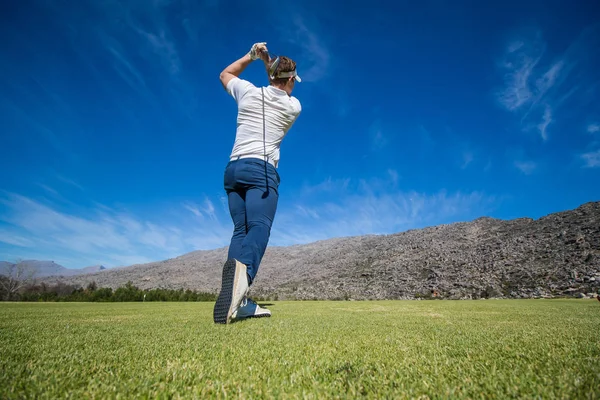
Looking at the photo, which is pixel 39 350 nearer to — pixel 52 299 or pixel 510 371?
pixel 510 371

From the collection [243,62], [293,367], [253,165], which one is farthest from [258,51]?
[293,367]

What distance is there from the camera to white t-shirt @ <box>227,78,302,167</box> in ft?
10.4

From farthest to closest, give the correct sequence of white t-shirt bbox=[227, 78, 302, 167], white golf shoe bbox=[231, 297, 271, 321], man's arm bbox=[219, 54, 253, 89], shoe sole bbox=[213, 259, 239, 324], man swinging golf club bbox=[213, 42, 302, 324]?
man's arm bbox=[219, 54, 253, 89] < white t-shirt bbox=[227, 78, 302, 167] < white golf shoe bbox=[231, 297, 271, 321] < man swinging golf club bbox=[213, 42, 302, 324] < shoe sole bbox=[213, 259, 239, 324]

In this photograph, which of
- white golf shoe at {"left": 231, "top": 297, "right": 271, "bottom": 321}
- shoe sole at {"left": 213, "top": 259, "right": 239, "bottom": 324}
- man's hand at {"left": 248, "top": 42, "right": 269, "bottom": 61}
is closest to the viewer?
shoe sole at {"left": 213, "top": 259, "right": 239, "bottom": 324}

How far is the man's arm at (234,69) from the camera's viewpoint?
11.7 feet

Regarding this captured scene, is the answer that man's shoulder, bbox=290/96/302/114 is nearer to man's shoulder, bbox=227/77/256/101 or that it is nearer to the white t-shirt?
the white t-shirt

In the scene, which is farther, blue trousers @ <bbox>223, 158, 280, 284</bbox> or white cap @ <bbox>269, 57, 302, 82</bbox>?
white cap @ <bbox>269, 57, 302, 82</bbox>

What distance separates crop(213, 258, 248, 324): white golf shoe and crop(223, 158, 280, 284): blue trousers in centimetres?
15

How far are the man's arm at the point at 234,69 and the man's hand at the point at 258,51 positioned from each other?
2.9 inches

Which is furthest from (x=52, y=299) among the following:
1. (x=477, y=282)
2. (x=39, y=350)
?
(x=477, y=282)

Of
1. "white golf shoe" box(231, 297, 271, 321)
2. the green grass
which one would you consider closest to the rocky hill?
"white golf shoe" box(231, 297, 271, 321)

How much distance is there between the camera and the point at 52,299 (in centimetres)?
1405

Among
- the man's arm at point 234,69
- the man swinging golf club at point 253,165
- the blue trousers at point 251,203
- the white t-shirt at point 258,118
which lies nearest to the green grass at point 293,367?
the man swinging golf club at point 253,165

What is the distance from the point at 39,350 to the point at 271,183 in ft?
7.09
